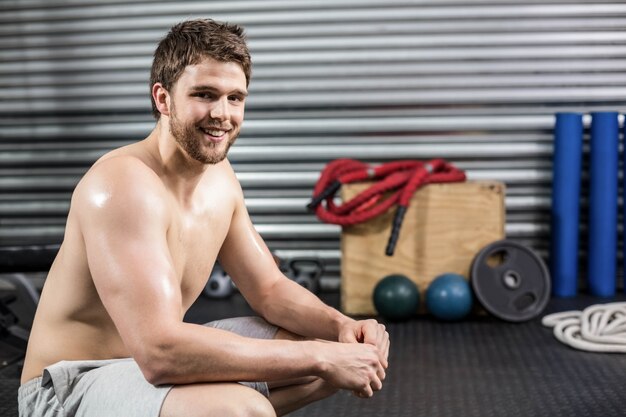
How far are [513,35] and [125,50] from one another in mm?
2335

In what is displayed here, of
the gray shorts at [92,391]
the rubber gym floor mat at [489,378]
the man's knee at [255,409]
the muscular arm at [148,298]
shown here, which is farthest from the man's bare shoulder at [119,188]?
the rubber gym floor mat at [489,378]

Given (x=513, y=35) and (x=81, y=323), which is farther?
(x=513, y=35)

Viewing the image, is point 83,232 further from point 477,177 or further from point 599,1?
point 599,1

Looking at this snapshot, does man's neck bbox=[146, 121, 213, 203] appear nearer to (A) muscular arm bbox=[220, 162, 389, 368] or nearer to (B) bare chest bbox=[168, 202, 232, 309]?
(B) bare chest bbox=[168, 202, 232, 309]

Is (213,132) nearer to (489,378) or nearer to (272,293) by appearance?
(272,293)

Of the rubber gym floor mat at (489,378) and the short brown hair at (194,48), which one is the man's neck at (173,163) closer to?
the short brown hair at (194,48)

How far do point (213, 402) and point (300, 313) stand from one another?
55 cm

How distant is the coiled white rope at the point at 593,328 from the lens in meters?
3.90

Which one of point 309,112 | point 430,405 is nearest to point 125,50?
point 309,112

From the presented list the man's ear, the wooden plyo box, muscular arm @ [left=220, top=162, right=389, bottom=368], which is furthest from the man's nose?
the wooden plyo box

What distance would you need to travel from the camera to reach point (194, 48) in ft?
7.07

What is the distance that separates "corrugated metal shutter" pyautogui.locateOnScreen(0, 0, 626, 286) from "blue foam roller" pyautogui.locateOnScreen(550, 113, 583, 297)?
0.20m

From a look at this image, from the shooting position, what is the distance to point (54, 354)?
218 cm

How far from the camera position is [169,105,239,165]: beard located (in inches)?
86.2
